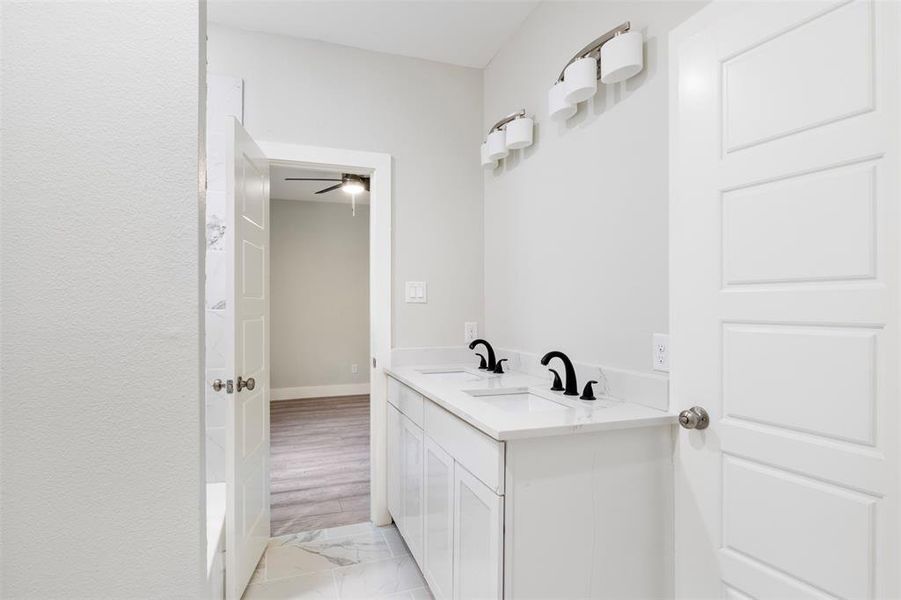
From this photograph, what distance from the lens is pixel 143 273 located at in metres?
0.84

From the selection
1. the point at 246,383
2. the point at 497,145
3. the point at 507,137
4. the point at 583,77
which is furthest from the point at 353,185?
the point at 583,77

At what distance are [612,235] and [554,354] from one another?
0.50m

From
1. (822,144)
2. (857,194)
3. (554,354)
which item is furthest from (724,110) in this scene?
(554,354)

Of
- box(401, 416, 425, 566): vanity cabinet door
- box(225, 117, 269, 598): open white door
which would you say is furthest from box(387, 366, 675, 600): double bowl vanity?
box(225, 117, 269, 598): open white door

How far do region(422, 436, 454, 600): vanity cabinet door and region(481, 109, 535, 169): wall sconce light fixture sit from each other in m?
1.44

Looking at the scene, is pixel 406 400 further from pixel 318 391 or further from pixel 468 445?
pixel 318 391

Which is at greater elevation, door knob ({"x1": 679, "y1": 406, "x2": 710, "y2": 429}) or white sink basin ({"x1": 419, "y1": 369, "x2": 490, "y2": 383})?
door knob ({"x1": 679, "y1": 406, "x2": 710, "y2": 429})

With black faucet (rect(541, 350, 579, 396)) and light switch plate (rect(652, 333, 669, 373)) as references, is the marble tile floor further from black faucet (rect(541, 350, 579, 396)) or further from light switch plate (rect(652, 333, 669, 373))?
light switch plate (rect(652, 333, 669, 373))

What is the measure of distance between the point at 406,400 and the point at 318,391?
398 cm

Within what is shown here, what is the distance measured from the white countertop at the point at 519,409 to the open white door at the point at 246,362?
70 centimetres

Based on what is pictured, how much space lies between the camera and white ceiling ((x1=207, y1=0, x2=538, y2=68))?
7.32 feet

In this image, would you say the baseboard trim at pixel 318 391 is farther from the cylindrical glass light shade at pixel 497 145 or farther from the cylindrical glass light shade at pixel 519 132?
the cylindrical glass light shade at pixel 519 132

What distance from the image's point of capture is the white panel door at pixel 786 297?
3.18 feet

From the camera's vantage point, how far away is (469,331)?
2770 millimetres
